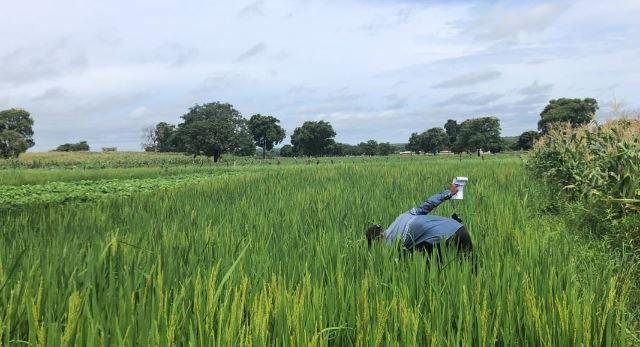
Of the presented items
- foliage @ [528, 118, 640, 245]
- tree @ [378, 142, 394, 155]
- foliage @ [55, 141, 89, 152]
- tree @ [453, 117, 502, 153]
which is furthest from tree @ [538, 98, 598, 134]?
foliage @ [55, 141, 89, 152]

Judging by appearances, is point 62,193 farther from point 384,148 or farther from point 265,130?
point 384,148

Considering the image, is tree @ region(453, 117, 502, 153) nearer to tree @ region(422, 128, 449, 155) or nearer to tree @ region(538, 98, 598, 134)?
tree @ region(422, 128, 449, 155)

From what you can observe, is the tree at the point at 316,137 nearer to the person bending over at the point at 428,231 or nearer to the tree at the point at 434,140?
the tree at the point at 434,140

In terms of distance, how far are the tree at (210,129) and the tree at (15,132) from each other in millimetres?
18943

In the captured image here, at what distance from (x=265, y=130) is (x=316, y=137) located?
955 cm

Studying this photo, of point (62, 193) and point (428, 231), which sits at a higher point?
point (428, 231)

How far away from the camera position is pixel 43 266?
2842 millimetres

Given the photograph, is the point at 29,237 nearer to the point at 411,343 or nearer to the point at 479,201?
the point at 411,343

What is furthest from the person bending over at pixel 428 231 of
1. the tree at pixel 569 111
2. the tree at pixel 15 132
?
the tree at pixel 569 111

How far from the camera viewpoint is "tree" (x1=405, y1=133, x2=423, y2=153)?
95.9m

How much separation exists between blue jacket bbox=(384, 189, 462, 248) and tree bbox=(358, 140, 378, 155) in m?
91.3

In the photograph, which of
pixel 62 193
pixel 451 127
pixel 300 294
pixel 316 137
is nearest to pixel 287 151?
pixel 316 137

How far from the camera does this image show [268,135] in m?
78.7

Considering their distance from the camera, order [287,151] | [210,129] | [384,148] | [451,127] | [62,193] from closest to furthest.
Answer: [62,193] → [210,129] → [287,151] → [384,148] → [451,127]
